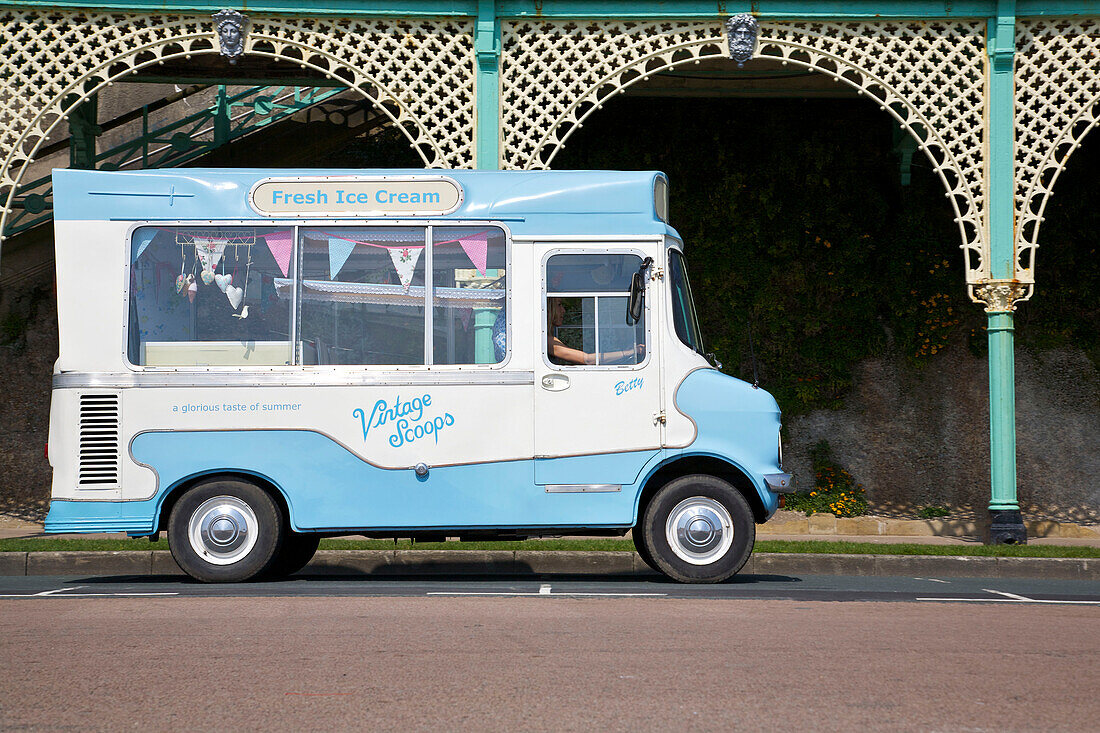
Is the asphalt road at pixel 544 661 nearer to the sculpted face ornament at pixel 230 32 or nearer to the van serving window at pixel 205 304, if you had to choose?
the van serving window at pixel 205 304

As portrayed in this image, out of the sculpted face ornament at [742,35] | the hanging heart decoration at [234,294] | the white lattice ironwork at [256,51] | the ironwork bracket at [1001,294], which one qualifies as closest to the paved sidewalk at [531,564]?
the hanging heart decoration at [234,294]

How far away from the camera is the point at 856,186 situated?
16156 millimetres

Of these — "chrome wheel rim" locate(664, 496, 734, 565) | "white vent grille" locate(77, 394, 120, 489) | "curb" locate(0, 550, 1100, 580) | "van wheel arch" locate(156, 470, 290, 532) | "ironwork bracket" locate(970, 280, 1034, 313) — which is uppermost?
"ironwork bracket" locate(970, 280, 1034, 313)

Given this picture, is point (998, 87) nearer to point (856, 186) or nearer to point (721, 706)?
point (856, 186)

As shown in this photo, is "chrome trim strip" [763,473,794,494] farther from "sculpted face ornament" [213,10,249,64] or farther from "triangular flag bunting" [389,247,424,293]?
"sculpted face ornament" [213,10,249,64]

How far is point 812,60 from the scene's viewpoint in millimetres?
12359

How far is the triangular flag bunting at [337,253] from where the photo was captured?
8.87 metres

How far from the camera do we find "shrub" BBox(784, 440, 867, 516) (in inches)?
597

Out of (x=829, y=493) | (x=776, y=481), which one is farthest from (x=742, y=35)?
(x=829, y=493)

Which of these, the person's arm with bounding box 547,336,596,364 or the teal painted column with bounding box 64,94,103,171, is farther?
the teal painted column with bounding box 64,94,103,171

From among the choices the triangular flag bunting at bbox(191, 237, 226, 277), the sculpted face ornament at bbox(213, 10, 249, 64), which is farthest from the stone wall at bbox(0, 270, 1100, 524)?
the triangular flag bunting at bbox(191, 237, 226, 277)

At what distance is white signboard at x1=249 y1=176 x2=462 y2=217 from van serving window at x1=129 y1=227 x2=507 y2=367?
0.46ft

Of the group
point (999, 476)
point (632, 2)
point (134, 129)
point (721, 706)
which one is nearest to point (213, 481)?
point (721, 706)

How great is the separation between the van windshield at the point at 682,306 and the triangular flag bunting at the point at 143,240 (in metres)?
3.85
